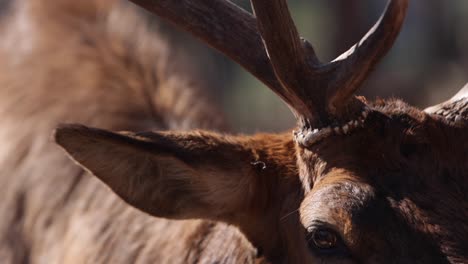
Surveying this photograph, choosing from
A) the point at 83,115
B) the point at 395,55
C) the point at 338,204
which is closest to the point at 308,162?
the point at 338,204

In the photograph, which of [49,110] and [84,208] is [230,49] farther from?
[49,110]

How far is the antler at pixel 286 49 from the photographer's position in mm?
4035

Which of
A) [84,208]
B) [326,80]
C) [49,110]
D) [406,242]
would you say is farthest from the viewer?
[49,110]

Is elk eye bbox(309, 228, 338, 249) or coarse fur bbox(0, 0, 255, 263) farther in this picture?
coarse fur bbox(0, 0, 255, 263)

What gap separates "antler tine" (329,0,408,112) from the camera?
3969 mm

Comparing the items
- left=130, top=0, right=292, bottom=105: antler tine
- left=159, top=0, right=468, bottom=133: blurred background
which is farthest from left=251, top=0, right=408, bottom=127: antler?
left=159, top=0, right=468, bottom=133: blurred background

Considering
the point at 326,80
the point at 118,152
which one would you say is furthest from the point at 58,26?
the point at 326,80

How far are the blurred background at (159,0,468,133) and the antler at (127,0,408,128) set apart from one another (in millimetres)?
10304

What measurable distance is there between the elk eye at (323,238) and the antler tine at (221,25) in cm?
77

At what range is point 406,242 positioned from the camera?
3.87 meters

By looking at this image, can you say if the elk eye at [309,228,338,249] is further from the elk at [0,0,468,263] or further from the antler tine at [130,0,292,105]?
the antler tine at [130,0,292,105]

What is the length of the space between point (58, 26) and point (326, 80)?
2793 mm

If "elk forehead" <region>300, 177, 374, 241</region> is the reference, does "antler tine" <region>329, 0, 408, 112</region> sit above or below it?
above

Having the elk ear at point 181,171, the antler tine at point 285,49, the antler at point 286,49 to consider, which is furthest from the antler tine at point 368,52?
the elk ear at point 181,171
